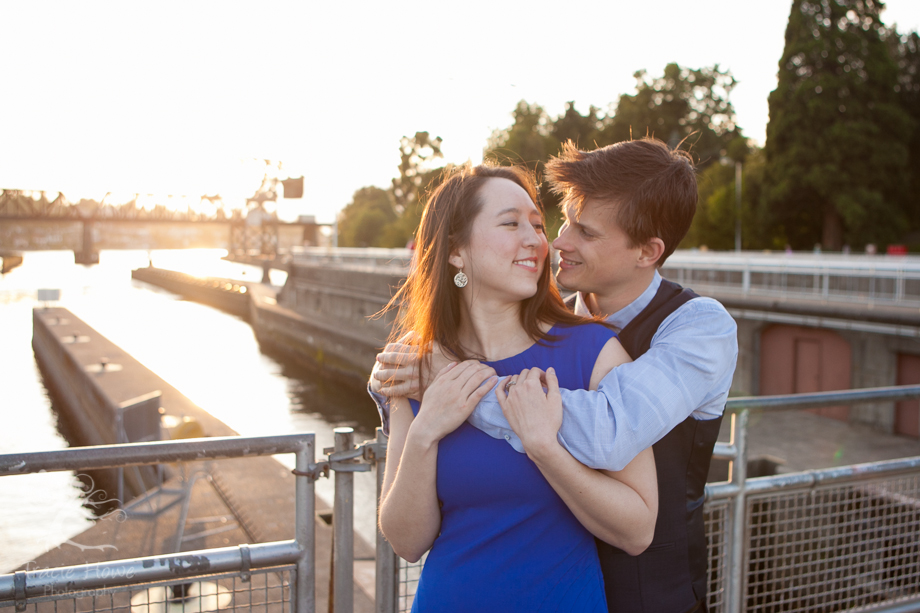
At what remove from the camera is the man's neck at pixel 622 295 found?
5.77ft

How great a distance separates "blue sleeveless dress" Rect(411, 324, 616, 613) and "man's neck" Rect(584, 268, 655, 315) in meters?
0.29

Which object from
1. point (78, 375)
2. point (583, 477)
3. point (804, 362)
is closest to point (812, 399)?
point (583, 477)

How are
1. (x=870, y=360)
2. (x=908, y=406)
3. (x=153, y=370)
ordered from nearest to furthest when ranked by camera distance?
(x=908, y=406) < (x=870, y=360) < (x=153, y=370)

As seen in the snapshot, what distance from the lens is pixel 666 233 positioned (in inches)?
66.8

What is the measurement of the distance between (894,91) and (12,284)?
41322 millimetres

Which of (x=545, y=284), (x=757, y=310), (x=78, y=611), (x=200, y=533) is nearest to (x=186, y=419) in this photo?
(x=200, y=533)

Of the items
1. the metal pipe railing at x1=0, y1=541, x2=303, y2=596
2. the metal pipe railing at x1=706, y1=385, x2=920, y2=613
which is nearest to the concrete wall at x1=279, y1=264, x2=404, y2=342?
the metal pipe railing at x1=706, y1=385, x2=920, y2=613

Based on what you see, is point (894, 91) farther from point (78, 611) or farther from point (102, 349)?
point (78, 611)

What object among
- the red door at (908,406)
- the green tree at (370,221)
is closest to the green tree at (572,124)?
the green tree at (370,221)

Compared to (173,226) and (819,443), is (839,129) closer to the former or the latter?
(819,443)

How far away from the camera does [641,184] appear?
164 cm

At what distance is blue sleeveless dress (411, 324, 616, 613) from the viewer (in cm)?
151

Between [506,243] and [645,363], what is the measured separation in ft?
1.51

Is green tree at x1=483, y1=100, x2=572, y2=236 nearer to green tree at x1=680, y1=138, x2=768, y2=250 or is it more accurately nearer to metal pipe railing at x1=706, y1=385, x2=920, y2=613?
green tree at x1=680, y1=138, x2=768, y2=250
